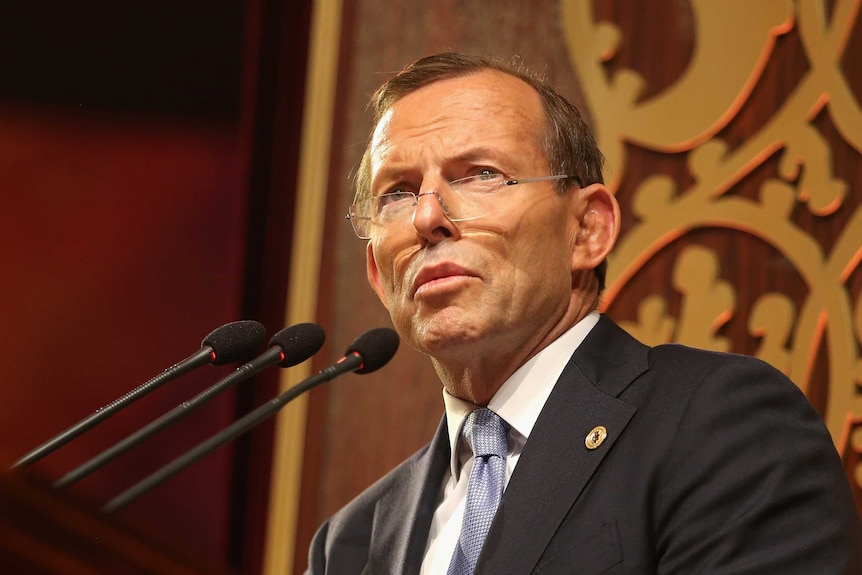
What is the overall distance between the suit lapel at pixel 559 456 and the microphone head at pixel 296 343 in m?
0.35

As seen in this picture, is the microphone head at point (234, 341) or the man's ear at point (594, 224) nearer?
the microphone head at point (234, 341)

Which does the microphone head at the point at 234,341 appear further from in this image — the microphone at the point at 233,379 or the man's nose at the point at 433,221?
the man's nose at the point at 433,221

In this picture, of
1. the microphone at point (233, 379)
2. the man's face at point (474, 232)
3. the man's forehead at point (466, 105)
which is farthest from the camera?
the man's forehead at point (466, 105)

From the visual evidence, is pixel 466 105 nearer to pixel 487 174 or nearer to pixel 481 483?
pixel 487 174

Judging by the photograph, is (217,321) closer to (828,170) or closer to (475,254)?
(475,254)

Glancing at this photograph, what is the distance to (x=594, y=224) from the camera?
196 cm

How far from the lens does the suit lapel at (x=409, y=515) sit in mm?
1830

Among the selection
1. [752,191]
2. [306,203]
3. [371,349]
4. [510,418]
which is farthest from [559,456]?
[306,203]

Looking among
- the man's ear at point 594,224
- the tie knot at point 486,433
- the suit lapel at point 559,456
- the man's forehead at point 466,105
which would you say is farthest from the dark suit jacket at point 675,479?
the man's forehead at point 466,105

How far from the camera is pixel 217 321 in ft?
9.37

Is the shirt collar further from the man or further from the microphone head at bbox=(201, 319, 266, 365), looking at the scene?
the microphone head at bbox=(201, 319, 266, 365)

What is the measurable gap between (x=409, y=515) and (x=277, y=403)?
452mm

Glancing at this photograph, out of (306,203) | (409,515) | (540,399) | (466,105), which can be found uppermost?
(466,105)

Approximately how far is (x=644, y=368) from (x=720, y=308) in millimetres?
842
